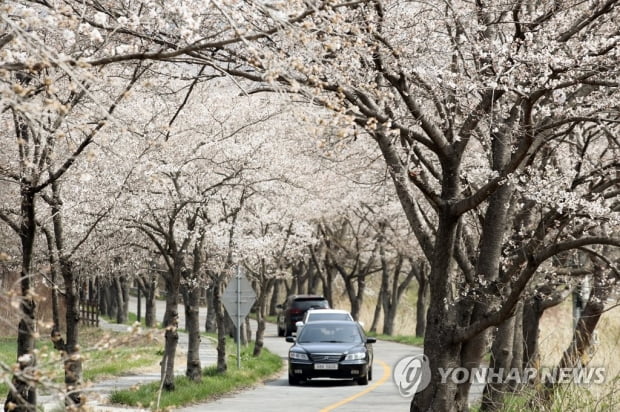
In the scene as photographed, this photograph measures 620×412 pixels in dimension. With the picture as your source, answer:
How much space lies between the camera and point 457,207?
38.3 ft

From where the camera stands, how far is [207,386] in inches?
808

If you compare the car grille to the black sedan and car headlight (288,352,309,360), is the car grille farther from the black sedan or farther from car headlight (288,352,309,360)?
car headlight (288,352,309,360)

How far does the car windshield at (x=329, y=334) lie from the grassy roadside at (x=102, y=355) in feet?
13.0

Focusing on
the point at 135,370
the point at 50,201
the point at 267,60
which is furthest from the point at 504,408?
the point at 135,370

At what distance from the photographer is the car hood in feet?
77.7

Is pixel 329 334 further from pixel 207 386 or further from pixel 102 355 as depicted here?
pixel 102 355

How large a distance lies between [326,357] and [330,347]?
1.45 ft

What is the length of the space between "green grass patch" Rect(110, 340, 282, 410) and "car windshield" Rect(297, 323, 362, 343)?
62.7 inches

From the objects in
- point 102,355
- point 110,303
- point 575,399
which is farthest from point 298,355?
point 110,303

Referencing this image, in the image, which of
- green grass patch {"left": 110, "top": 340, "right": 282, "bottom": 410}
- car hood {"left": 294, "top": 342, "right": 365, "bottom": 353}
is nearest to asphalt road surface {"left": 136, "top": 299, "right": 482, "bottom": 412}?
green grass patch {"left": 110, "top": 340, "right": 282, "bottom": 410}

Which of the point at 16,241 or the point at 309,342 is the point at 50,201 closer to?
the point at 309,342

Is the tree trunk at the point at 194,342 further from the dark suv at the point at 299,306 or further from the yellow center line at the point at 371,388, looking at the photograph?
the dark suv at the point at 299,306

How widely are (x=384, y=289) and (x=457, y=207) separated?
3763cm

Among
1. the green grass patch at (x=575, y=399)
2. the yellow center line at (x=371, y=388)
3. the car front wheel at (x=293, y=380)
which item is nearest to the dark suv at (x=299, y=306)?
the yellow center line at (x=371, y=388)
